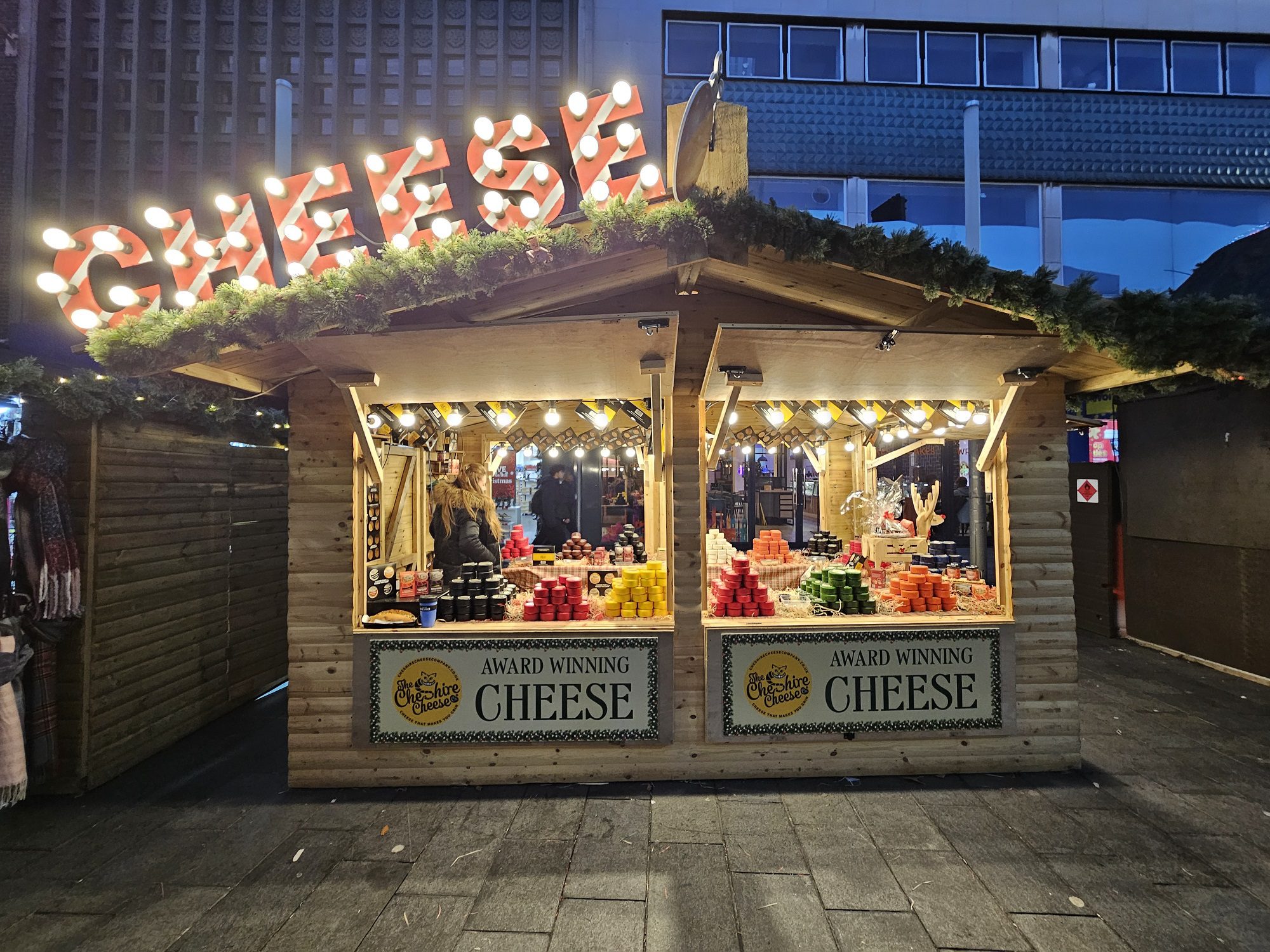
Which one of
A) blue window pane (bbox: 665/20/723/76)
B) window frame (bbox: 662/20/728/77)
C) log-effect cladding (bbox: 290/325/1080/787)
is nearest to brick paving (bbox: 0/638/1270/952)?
log-effect cladding (bbox: 290/325/1080/787)

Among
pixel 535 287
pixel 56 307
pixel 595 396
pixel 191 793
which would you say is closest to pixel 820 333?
pixel 535 287

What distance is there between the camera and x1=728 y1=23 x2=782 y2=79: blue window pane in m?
11.4

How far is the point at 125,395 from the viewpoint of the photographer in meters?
4.16

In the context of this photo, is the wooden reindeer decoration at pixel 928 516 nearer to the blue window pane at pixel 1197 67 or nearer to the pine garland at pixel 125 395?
the pine garland at pixel 125 395

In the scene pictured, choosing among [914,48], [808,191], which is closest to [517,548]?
[808,191]

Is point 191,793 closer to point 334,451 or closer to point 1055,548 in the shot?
point 334,451

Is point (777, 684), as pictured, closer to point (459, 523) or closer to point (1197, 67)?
point (459, 523)

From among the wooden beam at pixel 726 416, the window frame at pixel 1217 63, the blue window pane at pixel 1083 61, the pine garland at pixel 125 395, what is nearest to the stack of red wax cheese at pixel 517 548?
the pine garland at pixel 125 395

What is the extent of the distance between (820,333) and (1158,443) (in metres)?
6.87

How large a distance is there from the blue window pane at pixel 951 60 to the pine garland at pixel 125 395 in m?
13.7

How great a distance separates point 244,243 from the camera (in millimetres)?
6004

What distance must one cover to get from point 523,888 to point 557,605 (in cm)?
185

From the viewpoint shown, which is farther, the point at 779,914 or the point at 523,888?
the point at 523,888

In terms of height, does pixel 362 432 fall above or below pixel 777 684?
above
